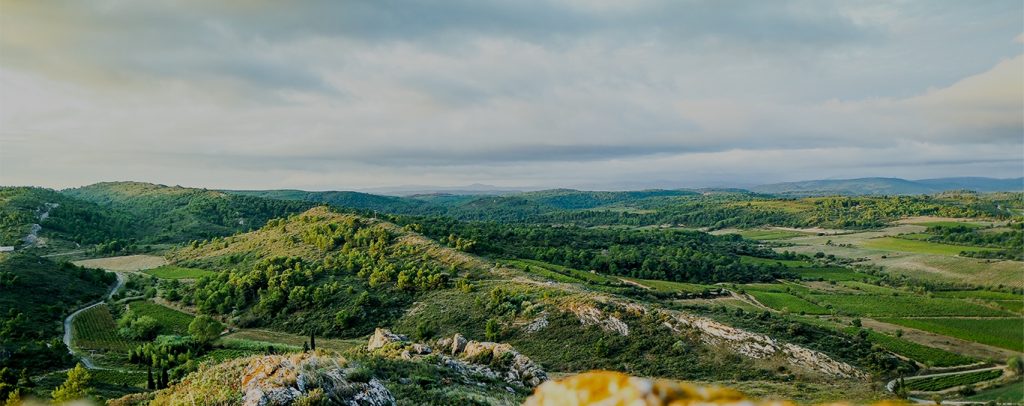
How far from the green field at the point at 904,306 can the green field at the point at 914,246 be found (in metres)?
53.4

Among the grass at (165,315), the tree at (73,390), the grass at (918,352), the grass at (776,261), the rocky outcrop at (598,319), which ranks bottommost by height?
the grass at (776,261)

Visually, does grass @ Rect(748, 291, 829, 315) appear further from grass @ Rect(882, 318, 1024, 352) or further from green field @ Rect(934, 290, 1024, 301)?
green field @ Rect(934, 290, 1024, 301)

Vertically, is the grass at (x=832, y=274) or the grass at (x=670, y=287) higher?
the grass at (x=670, y=287)

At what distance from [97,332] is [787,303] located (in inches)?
4598

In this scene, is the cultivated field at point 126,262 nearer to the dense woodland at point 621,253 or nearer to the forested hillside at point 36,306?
the forested hillside at point 36,306

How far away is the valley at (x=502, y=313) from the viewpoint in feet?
140

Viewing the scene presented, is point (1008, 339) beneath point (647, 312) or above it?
beneath

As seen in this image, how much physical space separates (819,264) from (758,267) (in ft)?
76.6

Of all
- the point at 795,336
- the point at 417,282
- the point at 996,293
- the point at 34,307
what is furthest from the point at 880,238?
the point at 34,307

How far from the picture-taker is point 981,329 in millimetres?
72688

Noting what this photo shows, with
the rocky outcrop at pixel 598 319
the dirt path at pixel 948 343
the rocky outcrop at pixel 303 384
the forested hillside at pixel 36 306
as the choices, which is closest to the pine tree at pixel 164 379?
the forested hillside at pixel 36 306

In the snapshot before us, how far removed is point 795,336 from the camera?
57531mm

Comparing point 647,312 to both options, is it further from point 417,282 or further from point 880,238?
point 880,238

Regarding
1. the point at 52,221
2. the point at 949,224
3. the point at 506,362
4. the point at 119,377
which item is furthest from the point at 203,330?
the point at 949,224
